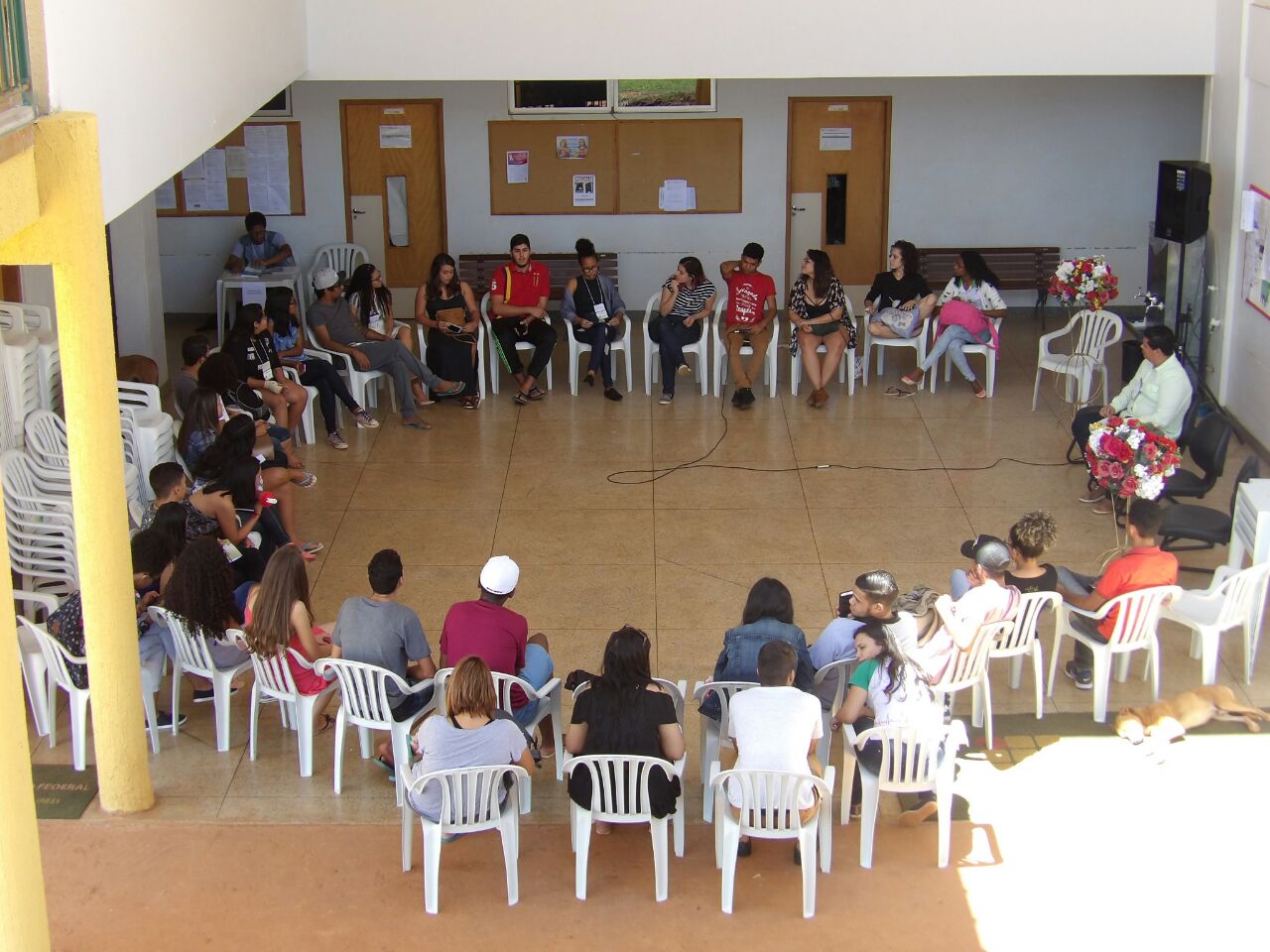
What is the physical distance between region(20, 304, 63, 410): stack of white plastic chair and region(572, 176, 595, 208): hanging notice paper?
18.8 feet

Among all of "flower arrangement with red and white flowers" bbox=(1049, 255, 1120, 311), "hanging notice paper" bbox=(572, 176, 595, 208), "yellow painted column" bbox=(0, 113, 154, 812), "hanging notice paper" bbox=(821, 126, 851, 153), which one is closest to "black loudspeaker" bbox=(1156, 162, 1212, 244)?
"flower arrangement with red and white flowers" bbox=(1049, 255, 1120, 311)

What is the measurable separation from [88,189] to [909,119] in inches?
376

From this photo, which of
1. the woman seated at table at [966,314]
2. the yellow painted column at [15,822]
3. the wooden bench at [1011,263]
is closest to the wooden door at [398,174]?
the wooden bench at [1011,263]

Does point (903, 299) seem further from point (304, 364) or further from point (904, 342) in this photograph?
point (304, 364)

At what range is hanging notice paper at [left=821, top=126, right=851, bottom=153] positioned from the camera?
536 inches

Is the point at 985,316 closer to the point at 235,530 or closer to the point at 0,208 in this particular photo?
the point at 235,530

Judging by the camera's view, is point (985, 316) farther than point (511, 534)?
Yes

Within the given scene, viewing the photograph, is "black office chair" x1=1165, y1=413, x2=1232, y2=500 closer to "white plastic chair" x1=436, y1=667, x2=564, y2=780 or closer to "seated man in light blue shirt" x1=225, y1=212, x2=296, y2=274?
"white plastic chair" x1=436, y1=667, x2=564, y2=780

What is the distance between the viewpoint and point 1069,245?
543 inches

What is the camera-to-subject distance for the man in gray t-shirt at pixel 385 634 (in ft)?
20.4

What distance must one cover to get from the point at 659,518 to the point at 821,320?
9.45ft

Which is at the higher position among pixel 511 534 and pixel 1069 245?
pixel 1069 245

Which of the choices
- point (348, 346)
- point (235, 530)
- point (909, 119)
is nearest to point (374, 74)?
point (348, 346)

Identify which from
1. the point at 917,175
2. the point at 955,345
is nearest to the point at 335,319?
the point at 955,345
